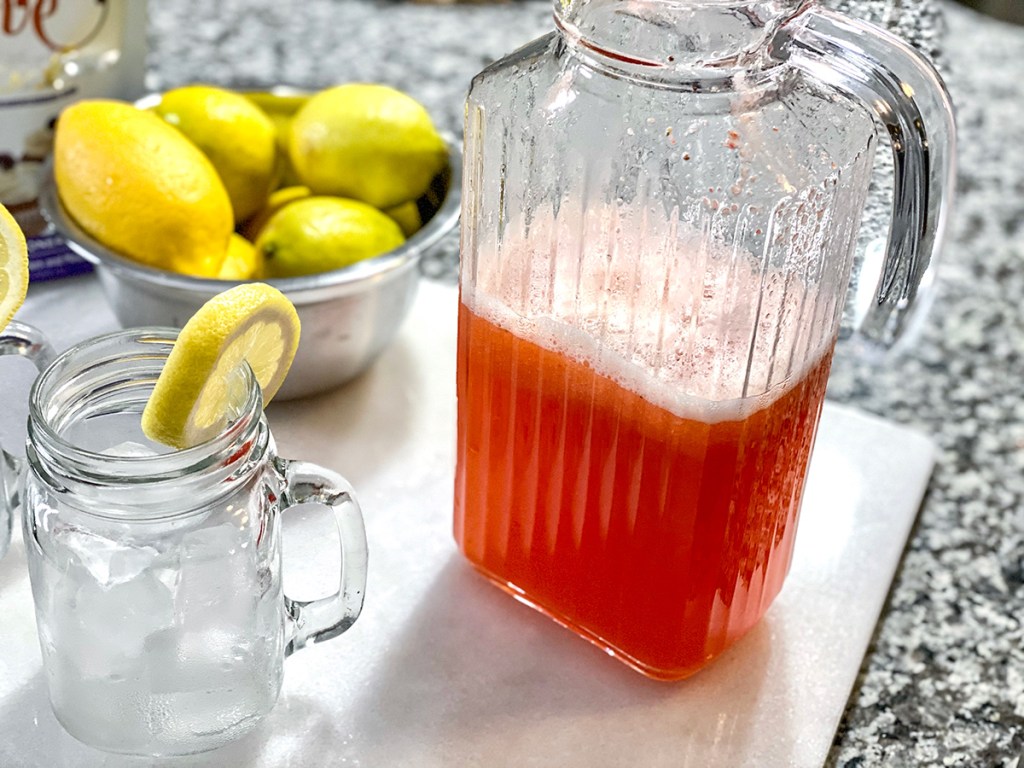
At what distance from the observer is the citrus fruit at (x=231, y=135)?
78 cm

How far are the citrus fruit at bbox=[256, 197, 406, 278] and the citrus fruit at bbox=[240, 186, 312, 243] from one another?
0.05 meters

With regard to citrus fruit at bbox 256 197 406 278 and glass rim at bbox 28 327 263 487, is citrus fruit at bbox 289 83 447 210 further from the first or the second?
glass rim at bbox 28 327 263 487

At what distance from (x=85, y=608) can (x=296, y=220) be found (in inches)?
11.5

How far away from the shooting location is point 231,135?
786 mm

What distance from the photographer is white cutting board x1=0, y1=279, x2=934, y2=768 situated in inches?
23.2

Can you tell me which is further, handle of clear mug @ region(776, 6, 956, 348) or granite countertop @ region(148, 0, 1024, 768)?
granite countertop @ region(148, 0, 1024, 768)

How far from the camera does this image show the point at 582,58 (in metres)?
0.53

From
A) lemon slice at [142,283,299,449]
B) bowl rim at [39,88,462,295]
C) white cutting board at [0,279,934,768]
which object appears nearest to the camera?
lemon slice at [142,283,299,449]

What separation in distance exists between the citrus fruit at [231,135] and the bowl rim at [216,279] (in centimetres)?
9

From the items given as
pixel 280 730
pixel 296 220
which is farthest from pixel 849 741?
pixel 296 220

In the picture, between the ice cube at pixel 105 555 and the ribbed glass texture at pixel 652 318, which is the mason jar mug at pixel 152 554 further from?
the ribbed glass texture at pixel 652 318

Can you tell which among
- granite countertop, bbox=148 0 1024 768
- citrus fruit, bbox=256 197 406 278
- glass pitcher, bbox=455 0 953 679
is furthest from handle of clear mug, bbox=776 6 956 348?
citrus fruit, bbox=256 197 406 278

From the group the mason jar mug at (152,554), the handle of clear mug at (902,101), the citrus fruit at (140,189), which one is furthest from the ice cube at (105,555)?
the handle of clear mug at (902,101)

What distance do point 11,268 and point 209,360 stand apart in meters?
0.12
